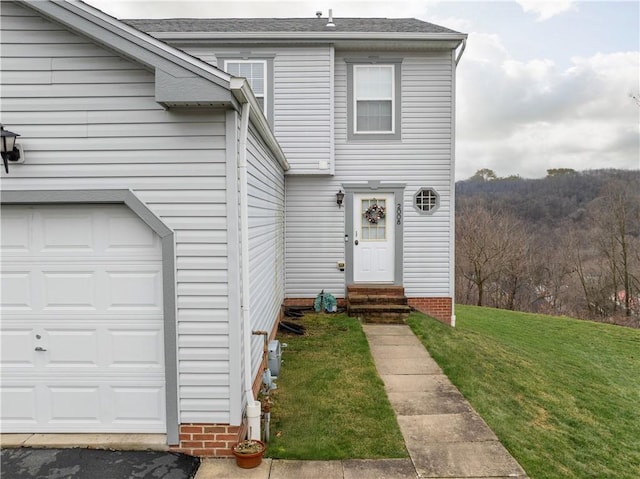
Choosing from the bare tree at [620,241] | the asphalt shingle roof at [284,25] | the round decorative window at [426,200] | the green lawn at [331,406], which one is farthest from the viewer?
the bare tree at [620,241]

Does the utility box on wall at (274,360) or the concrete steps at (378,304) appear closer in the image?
the utility box on wall at (274,360)

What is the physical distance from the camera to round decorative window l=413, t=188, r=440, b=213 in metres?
9.59

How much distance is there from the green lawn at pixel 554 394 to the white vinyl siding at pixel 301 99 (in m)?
4.23

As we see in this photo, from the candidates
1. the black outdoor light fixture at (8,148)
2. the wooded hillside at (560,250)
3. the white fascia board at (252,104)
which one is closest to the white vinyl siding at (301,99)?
the white fascia board at (252,104)

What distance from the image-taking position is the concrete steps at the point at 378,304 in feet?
28.9

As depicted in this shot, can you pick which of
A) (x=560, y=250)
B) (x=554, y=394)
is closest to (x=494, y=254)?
(x=560, y=250)

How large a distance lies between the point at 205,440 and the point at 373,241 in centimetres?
656

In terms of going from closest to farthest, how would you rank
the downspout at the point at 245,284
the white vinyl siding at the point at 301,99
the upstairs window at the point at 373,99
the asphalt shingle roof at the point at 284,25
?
the downspout at the point at 245,284 < the white vinyl siding at the point at 301,99 < the asphalt shingle roof at the point at 284,25 < the upstairs window at the point at 373,99

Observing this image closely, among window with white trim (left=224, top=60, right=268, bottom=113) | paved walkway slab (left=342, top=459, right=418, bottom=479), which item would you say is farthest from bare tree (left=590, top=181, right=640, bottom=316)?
paved walkway slab (left=342, top=459, right=418, bottom=479)

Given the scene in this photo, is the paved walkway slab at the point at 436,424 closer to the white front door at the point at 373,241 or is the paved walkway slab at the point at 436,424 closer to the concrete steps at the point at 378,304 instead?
the concrete steps at the point at 378,304

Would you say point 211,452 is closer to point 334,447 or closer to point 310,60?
point 334,447

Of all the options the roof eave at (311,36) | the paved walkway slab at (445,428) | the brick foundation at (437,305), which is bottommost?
the paved walkway slab at (445,428)

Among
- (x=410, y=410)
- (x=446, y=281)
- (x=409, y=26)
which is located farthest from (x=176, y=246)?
(x=409, y=26)

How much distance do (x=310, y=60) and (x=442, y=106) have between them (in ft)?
10.4
